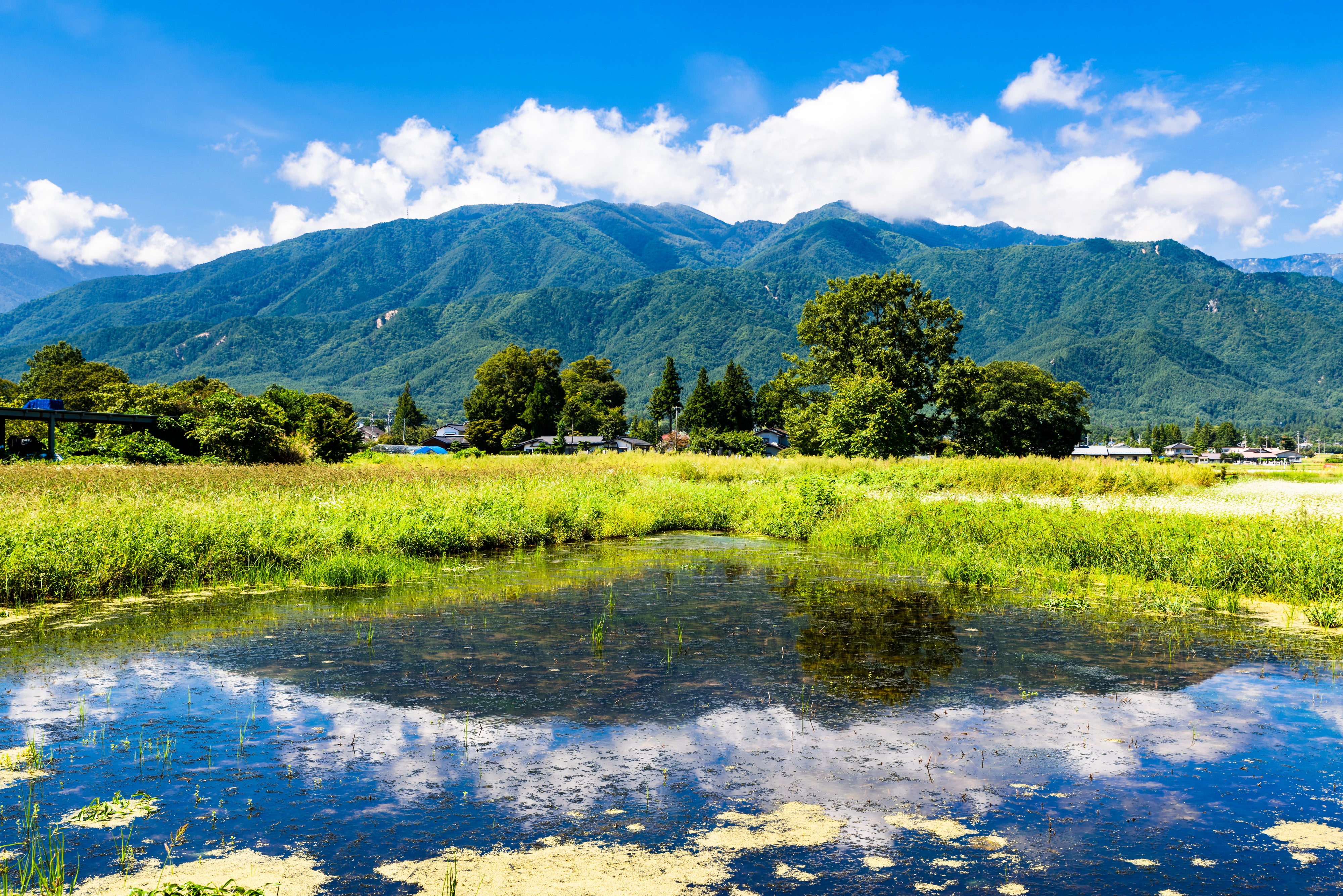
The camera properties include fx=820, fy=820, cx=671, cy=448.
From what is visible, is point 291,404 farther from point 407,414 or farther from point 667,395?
point 407,414

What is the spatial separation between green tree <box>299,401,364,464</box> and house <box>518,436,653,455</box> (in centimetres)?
3974

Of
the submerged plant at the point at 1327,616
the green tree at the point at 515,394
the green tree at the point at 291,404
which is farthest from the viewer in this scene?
the green tree at the point at 515,394

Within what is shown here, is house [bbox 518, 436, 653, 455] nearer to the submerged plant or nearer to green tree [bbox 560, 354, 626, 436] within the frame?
green tree [bbox 560, 354, 626, 436]

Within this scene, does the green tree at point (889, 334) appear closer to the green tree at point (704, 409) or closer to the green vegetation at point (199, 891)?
the green tree at point (704, 409)

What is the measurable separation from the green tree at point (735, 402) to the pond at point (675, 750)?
100676mm

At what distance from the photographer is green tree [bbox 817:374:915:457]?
47.3 metres

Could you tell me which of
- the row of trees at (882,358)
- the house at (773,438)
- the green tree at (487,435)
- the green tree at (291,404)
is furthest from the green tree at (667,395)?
the green tree at (291,404)

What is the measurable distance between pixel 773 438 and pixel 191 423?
97208 mm

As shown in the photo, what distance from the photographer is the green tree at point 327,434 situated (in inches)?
1841

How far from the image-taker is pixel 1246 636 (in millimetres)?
11141

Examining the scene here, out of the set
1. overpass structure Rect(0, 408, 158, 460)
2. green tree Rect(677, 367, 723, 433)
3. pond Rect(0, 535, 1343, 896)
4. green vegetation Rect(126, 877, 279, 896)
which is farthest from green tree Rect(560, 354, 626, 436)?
green vegetation Rect(126, 877, 279, 896)

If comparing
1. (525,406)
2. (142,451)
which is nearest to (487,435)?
(525,406)

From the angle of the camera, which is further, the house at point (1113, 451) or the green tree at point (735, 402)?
the house at point (1113, 451)

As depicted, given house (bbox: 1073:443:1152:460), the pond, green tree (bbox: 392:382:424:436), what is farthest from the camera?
house (bbox: 1073:443:1152:460)
